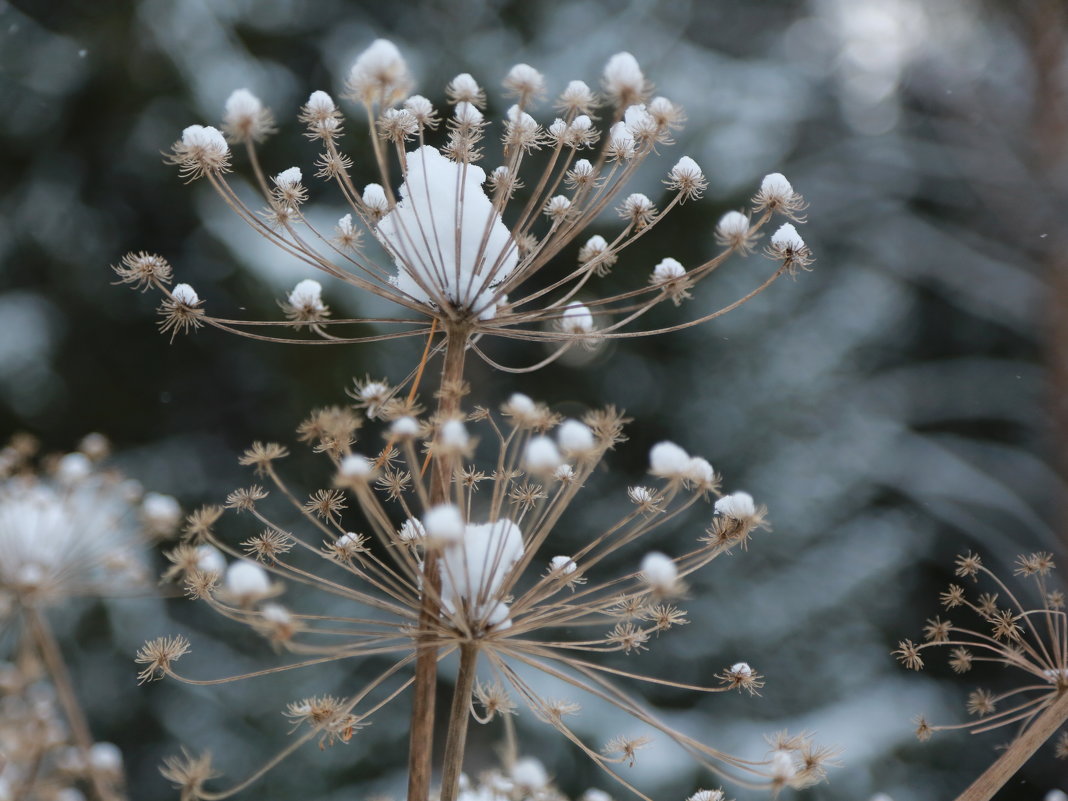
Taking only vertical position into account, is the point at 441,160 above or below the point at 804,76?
below

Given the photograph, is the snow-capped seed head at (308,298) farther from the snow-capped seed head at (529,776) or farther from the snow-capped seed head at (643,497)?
the snow-capped seed head at (529,776)

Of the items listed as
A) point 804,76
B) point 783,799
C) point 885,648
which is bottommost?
point 783,799

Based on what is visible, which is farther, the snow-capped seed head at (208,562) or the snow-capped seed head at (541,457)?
the snow-capped seed head at (208,562)

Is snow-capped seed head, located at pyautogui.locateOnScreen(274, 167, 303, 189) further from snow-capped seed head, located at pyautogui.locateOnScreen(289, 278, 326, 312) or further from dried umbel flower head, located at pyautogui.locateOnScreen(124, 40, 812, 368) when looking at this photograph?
snow-capped seed head, located at pyautogui.locateOnScreen(289, 278, 326, 312)

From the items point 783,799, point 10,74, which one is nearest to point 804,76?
point 783,799

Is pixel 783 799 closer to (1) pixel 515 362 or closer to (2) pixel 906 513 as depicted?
(2) pixel 906 513

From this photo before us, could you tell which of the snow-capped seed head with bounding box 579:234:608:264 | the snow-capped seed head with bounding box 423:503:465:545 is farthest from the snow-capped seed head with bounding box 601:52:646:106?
the snow-capped seed head with bounding box 423:503:465:545

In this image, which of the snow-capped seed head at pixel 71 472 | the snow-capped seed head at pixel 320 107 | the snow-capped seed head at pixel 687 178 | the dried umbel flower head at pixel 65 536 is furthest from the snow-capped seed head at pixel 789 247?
the snow-capped seed head at pixel 71 472
